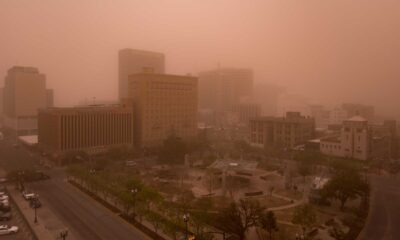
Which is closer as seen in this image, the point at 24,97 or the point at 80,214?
the point at 80,214

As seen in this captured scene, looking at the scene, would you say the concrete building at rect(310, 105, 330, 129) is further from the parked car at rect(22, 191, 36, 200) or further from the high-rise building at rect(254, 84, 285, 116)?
the parked car at rect(22, 191, 36, 200)

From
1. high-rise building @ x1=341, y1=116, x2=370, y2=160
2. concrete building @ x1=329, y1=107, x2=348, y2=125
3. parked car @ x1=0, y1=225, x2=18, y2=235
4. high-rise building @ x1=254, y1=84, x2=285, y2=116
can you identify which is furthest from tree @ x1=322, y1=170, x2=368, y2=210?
high-rise building @ x1=254, y1=84, x2=285, y2=116

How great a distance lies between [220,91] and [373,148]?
8713 cm

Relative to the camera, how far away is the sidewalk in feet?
72.6

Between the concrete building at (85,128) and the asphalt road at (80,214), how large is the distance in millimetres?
12144

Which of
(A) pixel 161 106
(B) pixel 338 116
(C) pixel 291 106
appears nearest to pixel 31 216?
(A) pixel 161 106

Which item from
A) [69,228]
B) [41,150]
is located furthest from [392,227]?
[41,150]

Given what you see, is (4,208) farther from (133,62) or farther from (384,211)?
(133,62)

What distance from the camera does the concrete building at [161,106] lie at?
59969 millimetres

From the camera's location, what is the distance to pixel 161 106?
2473 inches

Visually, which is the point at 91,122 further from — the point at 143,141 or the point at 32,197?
the point at 32,197

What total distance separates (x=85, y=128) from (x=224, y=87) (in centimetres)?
8892

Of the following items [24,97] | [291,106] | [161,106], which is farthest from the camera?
[291,106]

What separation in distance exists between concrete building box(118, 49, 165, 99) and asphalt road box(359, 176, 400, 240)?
90.1 meters
